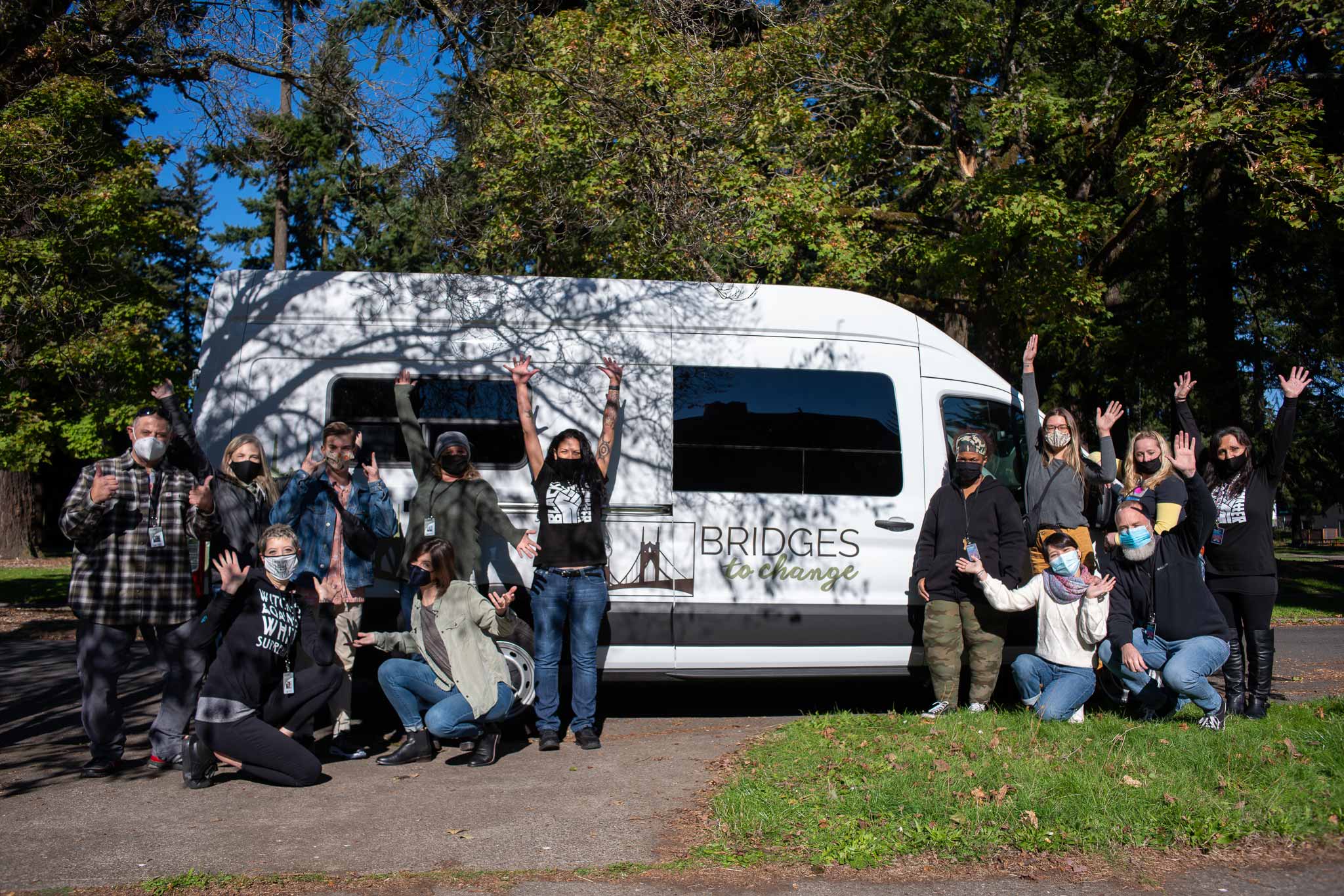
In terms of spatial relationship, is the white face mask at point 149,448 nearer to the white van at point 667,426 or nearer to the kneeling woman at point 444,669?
Answer: the white van at point 667,426

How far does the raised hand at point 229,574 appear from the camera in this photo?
535 centimetres

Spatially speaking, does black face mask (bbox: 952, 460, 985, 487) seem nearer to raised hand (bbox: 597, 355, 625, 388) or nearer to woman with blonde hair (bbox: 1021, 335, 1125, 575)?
woman with blonde hair (bbox: 1021, 335, 1125, 575)

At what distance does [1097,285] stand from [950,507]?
8448 mm

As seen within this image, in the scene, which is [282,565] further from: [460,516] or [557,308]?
[557,308]

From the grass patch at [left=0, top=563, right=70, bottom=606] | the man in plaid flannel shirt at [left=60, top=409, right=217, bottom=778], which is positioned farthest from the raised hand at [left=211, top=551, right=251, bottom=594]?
the grass patch at [left=0, top=563, right=70, bottom=606]

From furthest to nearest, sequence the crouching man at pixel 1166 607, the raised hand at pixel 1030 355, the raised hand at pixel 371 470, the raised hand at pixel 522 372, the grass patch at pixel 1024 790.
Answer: the raised hand at pixel 1030 355 < the raised hand at pixel 522 372 < the raised hand at pixel 371 470 < the crouching man at pixel 1166 607 < the grass patch at pixel 1024 790

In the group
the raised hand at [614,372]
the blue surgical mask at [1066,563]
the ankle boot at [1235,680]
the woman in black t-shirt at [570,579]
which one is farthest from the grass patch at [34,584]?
the ankle boot at [1235,680]

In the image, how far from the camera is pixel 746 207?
1066 centimetres

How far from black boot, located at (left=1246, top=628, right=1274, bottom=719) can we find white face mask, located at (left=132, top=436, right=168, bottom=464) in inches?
258

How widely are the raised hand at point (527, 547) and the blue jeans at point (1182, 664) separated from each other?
11.4ft

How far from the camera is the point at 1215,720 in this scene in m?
5.90

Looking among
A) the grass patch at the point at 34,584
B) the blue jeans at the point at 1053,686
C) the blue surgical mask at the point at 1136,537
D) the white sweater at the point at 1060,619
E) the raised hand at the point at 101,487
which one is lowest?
the grass patch at the point at 34,584

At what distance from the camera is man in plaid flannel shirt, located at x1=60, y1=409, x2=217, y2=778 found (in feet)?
18.2

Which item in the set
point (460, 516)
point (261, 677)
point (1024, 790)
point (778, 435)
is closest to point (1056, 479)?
point (778, 435)
